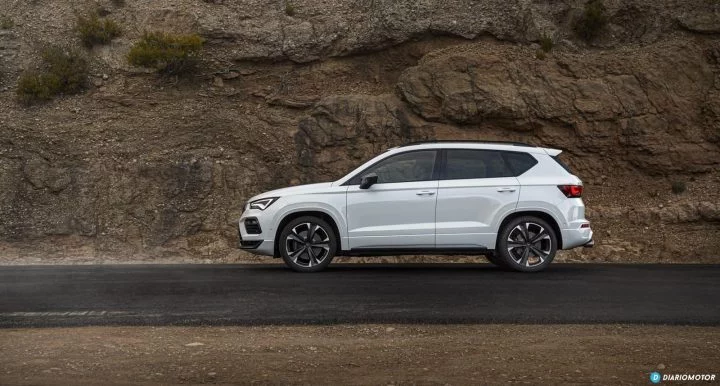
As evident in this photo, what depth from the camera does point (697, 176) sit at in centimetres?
2072

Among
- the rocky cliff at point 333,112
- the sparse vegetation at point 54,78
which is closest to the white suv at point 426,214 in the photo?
the rocky cliff at point 333,112

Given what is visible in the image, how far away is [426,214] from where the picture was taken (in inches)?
488

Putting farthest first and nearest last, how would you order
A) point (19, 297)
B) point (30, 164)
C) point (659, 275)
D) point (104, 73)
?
1. point (104, 73)
2. point (30, 164)
3. point (659, 275)
4. point (19, 297)

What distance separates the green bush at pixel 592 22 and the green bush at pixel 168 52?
9.71m

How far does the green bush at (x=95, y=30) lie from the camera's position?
23250 mm

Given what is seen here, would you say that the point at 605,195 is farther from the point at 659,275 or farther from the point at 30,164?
the point at 30,164

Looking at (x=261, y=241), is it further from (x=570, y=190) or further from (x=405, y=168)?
(x=570, y=190)

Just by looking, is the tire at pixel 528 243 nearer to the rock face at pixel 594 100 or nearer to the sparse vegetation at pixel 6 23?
the rock face at pixel 594 100

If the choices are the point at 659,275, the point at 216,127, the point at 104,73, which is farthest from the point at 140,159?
the point at 659,275

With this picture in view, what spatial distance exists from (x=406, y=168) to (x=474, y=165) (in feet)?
3.26

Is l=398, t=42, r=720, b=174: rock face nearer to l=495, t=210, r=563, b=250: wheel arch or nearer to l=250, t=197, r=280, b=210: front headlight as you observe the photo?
l=495, t=210, r=563, b=250: wheel arch

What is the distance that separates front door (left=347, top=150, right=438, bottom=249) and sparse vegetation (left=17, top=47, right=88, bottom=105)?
12.4 m

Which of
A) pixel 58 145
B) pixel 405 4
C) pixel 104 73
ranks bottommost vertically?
pixel 58 145

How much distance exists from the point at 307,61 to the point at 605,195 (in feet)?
26.7
